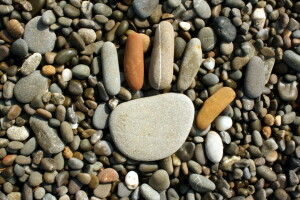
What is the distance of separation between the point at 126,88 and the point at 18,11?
2.74 ft

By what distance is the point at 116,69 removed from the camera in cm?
223

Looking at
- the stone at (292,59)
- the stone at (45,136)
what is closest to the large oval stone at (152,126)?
the stone at (45,136)

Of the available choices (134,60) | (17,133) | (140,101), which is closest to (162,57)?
(134,60)

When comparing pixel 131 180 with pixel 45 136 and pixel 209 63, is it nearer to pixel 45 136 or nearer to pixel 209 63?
pixel 45 136

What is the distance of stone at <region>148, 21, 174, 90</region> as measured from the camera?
2.21 meters

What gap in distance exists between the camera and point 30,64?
2.20 m

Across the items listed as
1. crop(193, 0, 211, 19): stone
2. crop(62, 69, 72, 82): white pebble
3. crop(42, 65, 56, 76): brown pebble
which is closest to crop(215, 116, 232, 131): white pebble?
crop(193, 0, 211, 19): stone

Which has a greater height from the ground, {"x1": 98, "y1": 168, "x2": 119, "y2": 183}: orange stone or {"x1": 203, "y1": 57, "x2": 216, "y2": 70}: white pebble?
{"x1": 203, "y1": 57, "x2": 216, "y2": 70}: white pebble

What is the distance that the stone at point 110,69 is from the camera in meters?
2.22

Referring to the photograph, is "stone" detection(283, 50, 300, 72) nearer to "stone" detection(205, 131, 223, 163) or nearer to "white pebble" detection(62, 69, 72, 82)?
"stone" detection(205, 131, 223, 163)

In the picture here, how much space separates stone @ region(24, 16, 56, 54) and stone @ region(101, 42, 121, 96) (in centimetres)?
34

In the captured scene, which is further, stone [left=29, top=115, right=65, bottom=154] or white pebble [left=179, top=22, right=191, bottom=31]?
white pebble [left=179, top=22, right=191, bottom=31]

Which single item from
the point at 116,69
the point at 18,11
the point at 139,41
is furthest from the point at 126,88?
the point at 18,11

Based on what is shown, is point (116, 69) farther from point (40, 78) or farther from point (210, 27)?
point (210, 27)
